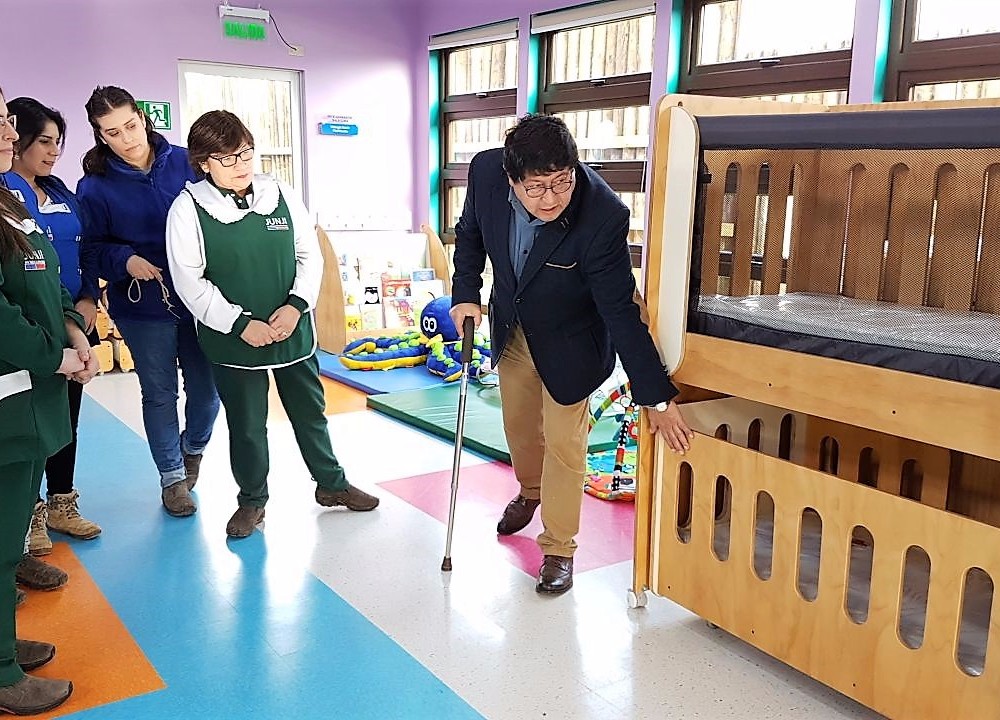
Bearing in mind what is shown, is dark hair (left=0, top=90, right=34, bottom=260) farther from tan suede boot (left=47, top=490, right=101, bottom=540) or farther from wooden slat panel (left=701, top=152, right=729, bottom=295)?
wooden slat panel (left=701, top=152, right=729, bottom=295)

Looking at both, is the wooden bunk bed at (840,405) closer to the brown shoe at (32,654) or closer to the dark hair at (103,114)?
the brown shoe at (32,654)

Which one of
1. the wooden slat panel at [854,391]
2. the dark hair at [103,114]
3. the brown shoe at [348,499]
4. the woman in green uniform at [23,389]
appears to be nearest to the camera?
the wooden slat panel at [854,391]

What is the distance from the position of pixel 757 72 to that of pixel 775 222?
254 centimetres

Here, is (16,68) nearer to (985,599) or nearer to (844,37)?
(844,37)

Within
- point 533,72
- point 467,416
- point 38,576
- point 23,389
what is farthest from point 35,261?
Result: point 533,72

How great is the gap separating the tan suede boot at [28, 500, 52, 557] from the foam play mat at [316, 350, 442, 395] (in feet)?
6.97

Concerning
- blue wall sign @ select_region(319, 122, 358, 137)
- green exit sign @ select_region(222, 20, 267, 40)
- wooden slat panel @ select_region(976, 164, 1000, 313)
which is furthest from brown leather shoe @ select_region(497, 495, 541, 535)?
green exit sign @ select_region(222, 20, 267, 40)

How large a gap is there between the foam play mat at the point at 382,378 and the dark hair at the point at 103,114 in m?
2.12

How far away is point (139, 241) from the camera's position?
2.91 meters

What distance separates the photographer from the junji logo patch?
1826 millimetres

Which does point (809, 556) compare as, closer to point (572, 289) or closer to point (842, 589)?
point (842, 589)

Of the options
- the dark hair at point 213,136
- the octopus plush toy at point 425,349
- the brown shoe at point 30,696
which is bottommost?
the brown shoe at point 30,696

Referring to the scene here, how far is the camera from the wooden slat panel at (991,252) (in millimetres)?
2320

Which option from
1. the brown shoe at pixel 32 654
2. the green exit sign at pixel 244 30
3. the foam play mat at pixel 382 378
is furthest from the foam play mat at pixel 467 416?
the green exit sign at pixel 244 30
